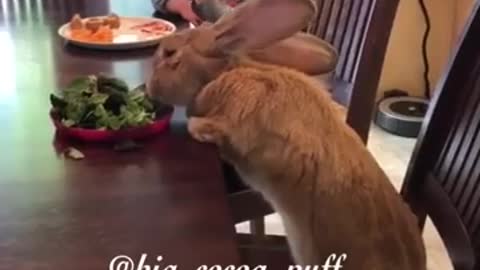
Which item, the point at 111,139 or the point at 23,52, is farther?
the point at 23,52

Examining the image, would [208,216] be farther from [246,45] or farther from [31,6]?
[31,6]

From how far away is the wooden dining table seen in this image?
36.5 inches

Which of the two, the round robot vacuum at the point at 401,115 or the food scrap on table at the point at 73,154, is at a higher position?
the food scrap on table at the point at 73,154

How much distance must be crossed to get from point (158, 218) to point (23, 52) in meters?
0.76

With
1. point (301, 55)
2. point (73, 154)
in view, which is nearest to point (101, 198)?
point (73, 154)

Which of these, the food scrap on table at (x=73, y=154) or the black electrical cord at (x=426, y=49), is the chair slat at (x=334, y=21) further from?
the black electrical cord at (x=426, y=49)

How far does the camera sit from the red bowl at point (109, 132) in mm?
1200

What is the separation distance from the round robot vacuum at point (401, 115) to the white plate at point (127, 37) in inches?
61.1

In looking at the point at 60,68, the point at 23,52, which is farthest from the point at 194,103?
the point at 23,52

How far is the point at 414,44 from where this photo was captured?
10.9 ft

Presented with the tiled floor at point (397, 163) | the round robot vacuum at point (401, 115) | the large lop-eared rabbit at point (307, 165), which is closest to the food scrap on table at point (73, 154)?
the large lop-eared rabbit at point (307, 165)

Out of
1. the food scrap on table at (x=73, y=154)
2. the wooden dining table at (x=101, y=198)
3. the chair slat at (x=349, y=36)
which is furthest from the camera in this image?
the chair slat at (x=349, y=36)

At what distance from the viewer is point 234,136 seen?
3.52 feet

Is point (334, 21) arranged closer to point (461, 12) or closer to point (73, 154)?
point (73, 154)
